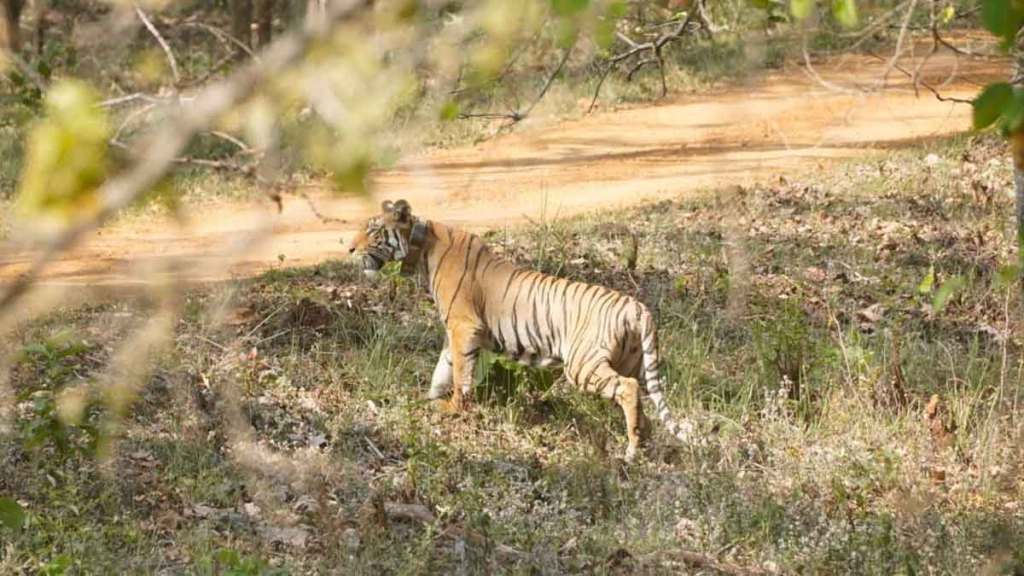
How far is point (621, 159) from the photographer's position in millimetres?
15219

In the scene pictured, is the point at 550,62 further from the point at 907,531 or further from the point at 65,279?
the point at 907,531

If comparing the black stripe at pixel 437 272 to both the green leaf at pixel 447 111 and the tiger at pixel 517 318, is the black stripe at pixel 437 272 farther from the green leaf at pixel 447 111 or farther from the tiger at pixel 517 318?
the green leaf at pixel 447 111

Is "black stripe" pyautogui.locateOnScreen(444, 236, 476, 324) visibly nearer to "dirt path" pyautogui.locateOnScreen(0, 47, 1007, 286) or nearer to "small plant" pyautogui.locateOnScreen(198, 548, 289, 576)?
"small plant" pyautogui.locateOnScreen(198, 548, 289, 576)

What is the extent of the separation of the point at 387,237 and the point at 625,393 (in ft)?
5.27

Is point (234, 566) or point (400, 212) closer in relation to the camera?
point (234, 566)

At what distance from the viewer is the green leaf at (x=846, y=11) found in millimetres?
2564

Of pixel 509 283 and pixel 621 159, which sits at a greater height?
pixel 509 283

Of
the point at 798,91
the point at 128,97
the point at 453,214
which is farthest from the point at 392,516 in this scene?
the point at 798,91

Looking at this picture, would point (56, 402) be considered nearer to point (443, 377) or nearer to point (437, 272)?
point (443, 377)

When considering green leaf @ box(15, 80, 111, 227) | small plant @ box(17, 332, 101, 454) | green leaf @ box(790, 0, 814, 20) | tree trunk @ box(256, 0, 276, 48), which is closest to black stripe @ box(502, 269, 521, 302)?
small plant @ box(17, 332, 101, 454)

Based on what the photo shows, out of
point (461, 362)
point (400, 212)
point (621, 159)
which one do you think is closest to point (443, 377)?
point (461, 362)

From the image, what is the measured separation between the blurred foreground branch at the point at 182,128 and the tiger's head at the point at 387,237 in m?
6.40

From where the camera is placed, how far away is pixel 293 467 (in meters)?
6.62

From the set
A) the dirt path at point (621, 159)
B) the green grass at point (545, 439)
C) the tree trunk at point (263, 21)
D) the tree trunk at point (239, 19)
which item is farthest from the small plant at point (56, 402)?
the tree trunk at point (263, 21)
